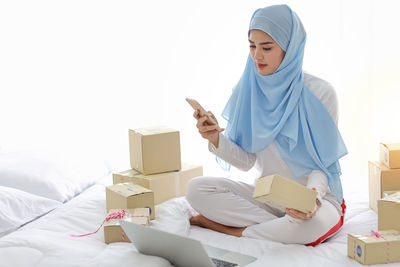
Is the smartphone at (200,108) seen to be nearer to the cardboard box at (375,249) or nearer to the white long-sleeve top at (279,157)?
the white long-sleeve top at (279,157)

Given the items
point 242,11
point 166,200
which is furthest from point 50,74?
point 166,200

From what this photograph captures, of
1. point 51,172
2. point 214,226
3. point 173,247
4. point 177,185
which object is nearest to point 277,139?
point 214,226

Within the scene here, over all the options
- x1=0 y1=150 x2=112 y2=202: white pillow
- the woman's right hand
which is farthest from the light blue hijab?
x1=0 y1=150 x2=112 y2=202: white pillow

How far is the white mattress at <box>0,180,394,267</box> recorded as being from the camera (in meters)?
1.58

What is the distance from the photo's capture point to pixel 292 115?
201 centimetres

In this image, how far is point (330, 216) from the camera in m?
1.88

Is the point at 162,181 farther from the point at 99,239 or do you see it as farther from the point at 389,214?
the point at 389,214

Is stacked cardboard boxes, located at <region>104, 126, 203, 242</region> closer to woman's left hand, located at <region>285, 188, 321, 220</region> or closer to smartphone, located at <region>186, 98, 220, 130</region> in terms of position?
smartphone, located at <region>186, 98, 220, 130</region>

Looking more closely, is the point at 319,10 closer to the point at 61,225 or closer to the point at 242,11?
the point at 242,11

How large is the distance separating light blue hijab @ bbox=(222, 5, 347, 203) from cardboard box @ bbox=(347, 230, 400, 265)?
336 millimetres

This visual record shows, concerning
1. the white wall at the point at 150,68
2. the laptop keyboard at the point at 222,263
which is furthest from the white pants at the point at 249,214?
the white wall at the point at 150,68

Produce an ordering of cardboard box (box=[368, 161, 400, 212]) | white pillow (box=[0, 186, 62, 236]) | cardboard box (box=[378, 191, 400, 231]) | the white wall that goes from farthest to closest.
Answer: the white wall < cardboard box (box=[368, 161, 400, 212]) < white pillow (box=[0, 186, 62, 236]) < cardboard box (box=[378, 191, 400, 231])

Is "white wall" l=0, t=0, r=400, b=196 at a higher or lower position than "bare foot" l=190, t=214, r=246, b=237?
higher

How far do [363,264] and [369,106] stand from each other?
1.58 m
